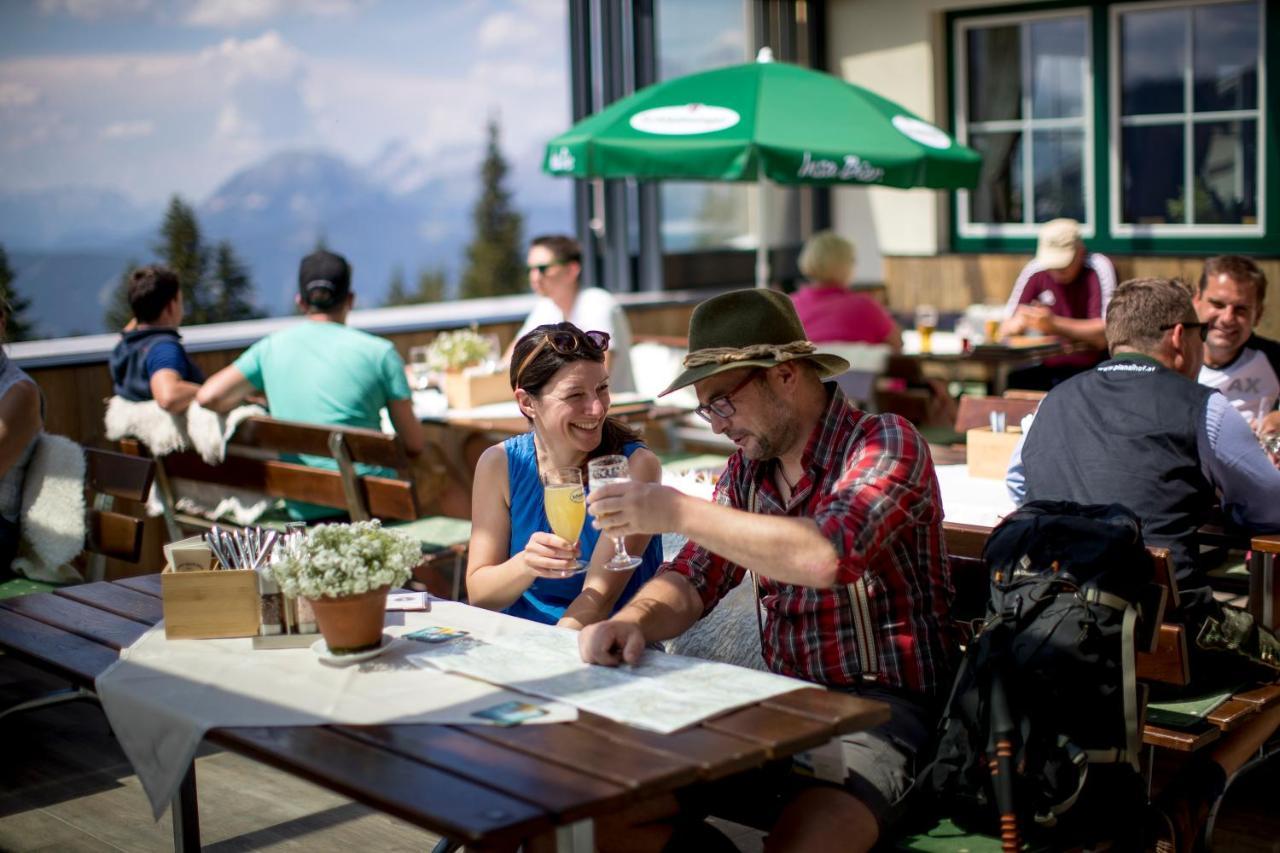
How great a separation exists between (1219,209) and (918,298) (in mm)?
2239

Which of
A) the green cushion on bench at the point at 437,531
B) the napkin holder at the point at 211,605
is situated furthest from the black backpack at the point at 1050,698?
the green cushion on bench at the point at 437,531

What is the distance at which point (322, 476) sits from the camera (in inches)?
198

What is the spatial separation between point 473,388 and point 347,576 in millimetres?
3675

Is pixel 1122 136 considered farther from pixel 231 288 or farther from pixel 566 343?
pixel 566 343

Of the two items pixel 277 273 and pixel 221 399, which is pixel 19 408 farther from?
pixel 277 273

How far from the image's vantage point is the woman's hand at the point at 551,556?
9.20 ft

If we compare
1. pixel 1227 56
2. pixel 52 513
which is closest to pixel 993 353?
pixel 1227 56

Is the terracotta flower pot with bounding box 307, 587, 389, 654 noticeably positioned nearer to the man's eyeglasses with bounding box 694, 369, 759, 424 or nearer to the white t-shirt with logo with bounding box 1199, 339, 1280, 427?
the man's eyeglasses with bounding box 694, 369, 759, 424

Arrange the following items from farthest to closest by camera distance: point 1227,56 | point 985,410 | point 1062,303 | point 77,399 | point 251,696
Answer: point 1227,56 < point 1062,303 < point 77,399 < point 985,410 < point 251,696

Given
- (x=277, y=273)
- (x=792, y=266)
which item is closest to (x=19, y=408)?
(x=277, y=273)

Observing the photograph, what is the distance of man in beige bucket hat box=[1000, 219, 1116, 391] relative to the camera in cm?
770

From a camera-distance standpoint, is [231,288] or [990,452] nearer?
[990,452]

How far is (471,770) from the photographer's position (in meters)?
1.96

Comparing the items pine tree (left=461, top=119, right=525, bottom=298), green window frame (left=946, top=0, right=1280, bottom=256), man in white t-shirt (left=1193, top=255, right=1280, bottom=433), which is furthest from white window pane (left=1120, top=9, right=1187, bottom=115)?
man in white t-shirt (left=1193, top=255, right=1280, bottom=433)
